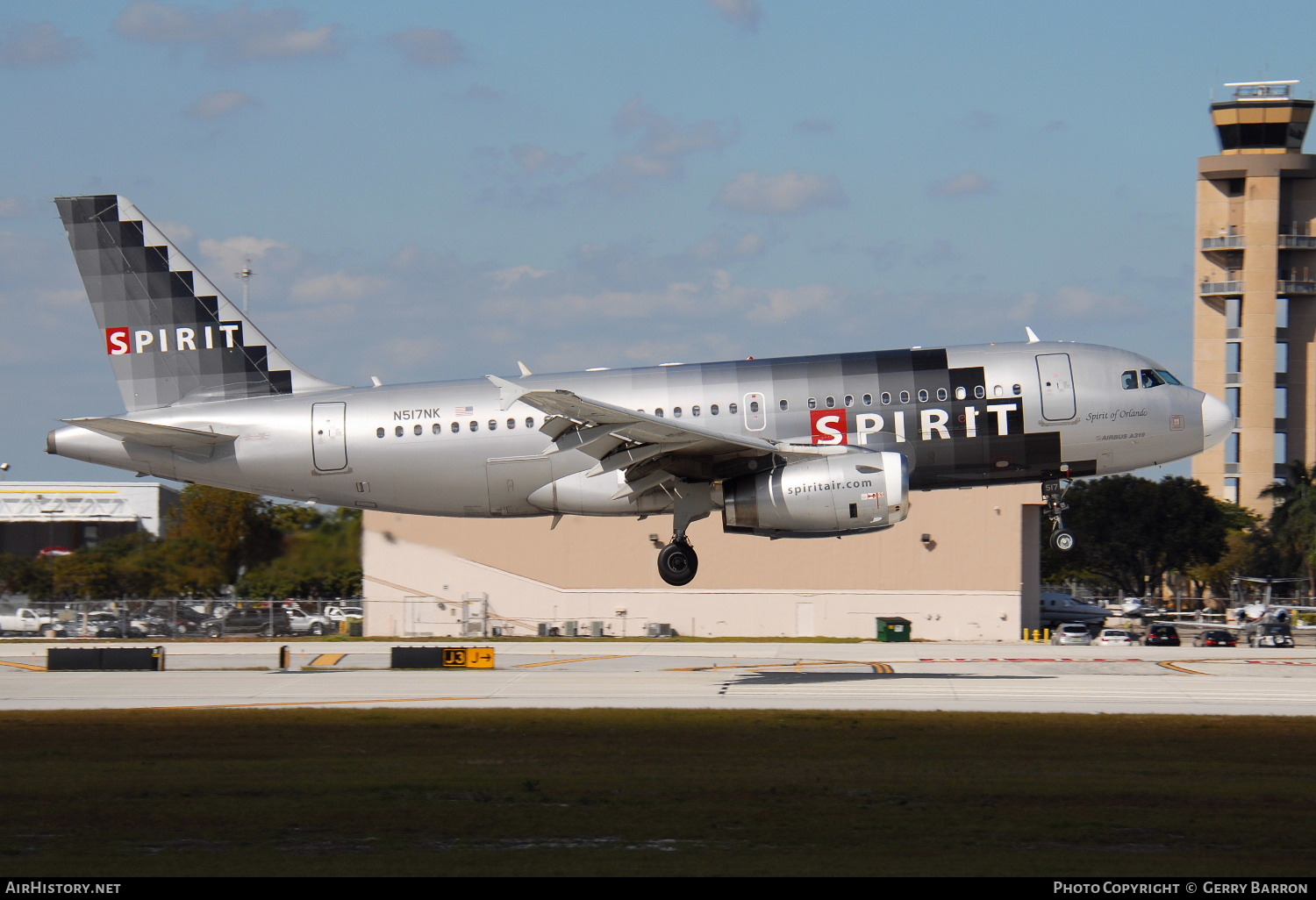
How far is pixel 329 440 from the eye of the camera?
109 feet

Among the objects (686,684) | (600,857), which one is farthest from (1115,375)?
(600,857)

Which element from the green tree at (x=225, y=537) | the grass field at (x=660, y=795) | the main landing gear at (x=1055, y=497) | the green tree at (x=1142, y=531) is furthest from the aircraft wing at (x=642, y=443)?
the green tree at (x=1142, y=531)

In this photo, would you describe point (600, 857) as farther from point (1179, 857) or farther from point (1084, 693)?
point (1084, 693)

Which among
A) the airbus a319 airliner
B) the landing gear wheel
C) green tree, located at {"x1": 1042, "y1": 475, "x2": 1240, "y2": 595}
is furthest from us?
green tree, located at {"x1": 1042, "y1": 475, "x2": 1240, "y2": 595}

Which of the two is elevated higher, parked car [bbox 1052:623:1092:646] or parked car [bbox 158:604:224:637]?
parked car [bbox 158:604:224:637]

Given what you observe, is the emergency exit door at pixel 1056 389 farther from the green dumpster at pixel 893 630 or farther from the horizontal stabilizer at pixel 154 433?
the green dumpster at pixel 893 630

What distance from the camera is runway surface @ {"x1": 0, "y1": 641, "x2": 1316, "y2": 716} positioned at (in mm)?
29812

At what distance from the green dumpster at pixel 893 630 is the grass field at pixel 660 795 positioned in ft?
108

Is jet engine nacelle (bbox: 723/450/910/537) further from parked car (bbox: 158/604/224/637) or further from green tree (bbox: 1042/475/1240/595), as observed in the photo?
green tree (bbox: 1042/475/1240/595)

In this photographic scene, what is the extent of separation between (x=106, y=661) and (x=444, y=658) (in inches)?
388

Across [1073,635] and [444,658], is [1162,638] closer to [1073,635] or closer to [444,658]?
[1073,635]

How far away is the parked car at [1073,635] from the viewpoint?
198ft

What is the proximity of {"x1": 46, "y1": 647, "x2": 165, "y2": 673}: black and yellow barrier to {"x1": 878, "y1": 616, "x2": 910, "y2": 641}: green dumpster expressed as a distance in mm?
31900

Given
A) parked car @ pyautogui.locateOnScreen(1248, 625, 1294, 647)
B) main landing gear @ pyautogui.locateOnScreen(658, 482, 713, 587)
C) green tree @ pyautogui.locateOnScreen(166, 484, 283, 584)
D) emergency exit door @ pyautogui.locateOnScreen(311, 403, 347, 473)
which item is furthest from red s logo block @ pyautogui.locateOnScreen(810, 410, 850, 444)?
parked car @ pyautogui.locateOnScreen(1248, 625, 1294, 647)
